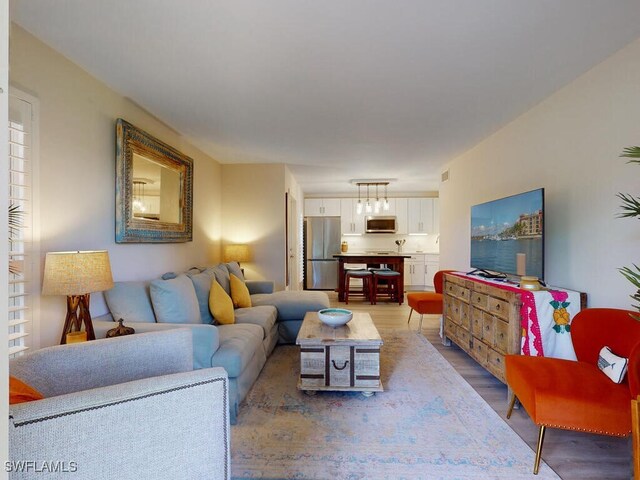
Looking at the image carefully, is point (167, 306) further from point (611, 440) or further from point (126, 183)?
point (611, 440)

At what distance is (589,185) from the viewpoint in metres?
2.21

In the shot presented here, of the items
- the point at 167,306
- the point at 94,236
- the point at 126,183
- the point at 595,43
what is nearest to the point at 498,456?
the point at 167,306

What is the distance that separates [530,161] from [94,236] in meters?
3.71

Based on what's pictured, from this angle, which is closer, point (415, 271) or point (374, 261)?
point (374, 261)

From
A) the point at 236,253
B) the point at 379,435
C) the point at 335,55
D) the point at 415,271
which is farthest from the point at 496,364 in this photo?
the point at 415,271

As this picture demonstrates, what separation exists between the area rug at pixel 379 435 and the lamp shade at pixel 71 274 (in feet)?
4.01

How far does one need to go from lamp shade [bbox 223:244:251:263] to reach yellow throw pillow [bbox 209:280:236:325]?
1.89 m

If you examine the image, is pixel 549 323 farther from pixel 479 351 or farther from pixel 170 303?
pixel 170 303

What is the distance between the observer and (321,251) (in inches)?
291

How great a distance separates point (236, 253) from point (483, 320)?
11.1 ft

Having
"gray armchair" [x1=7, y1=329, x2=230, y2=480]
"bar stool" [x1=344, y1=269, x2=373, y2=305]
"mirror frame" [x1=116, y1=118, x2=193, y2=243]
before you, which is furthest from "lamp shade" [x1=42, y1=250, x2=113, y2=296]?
"bar stool" [x1=344, y1=269, x2=373, y2=305]

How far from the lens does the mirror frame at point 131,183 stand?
250 cm

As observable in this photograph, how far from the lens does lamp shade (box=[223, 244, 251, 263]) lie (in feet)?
15.4

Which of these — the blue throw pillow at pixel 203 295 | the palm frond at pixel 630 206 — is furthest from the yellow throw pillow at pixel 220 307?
the palm frond at pixel 630 206
